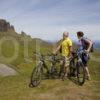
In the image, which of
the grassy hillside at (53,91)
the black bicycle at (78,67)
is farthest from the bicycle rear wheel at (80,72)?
the grassy hillside at (53,91)

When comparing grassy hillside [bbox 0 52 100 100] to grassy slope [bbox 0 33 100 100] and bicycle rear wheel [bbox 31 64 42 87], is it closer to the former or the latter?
grassy slope [bbox 0 33 100 100]

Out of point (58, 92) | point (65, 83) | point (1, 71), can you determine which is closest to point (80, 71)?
point (65, 83)

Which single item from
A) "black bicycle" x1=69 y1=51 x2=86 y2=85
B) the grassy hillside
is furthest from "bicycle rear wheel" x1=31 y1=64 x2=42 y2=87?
"black bicycle" x1=69 y1=51 x2=86 y2=85

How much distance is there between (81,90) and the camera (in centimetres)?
1748

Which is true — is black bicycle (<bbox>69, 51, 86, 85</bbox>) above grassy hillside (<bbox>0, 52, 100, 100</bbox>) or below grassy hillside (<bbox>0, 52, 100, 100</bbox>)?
above

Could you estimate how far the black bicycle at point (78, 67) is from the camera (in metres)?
18.8

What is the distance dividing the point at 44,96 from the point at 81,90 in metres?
2.18

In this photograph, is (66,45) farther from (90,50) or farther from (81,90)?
(81,90)

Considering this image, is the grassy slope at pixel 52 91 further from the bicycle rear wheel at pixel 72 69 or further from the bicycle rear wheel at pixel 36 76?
the bicycle rear wheel at pixel 72 69

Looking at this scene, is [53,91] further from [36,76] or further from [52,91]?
[36,76]

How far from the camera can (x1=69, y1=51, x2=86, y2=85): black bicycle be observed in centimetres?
1880

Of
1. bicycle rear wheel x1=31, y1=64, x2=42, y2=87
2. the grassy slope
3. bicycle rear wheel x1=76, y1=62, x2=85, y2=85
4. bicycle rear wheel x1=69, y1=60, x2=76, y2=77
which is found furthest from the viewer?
bicycle rear wheel x1=69, y1=60, x2=76, y2=77

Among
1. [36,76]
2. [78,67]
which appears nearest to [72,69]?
[78,67]

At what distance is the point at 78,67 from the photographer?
19.1m
